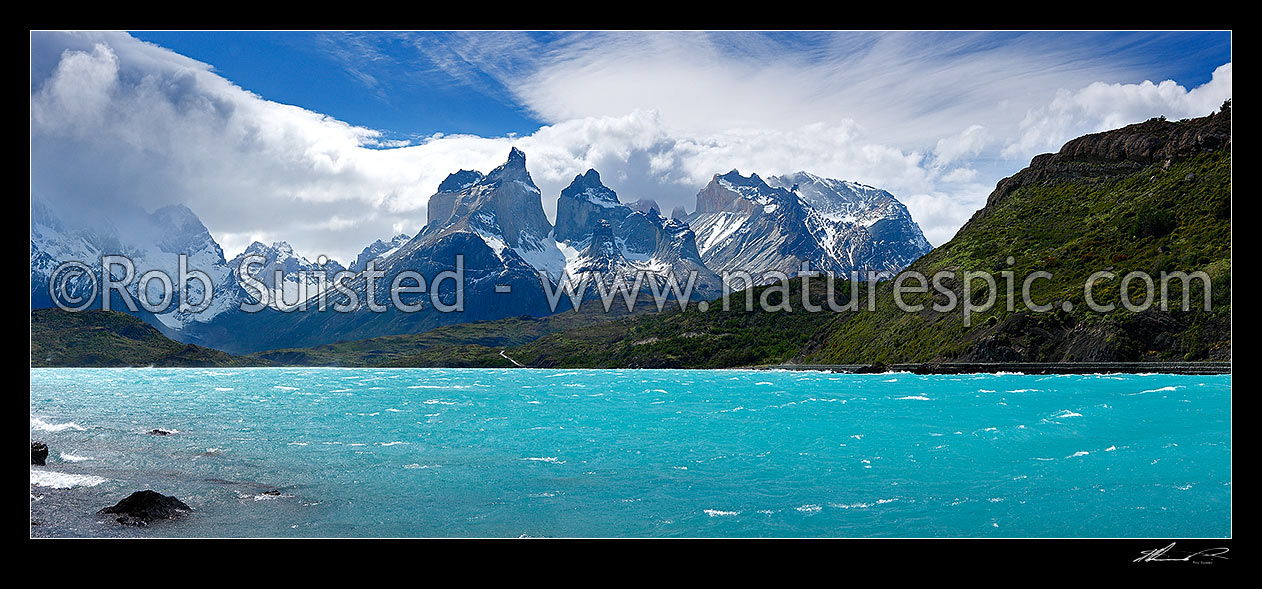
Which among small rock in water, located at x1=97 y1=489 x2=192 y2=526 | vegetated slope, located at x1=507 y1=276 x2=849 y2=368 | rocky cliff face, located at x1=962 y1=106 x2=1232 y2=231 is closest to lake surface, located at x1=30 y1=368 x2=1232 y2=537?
small rock in water, located at x1=97 y1=489 x2=192 y2=526

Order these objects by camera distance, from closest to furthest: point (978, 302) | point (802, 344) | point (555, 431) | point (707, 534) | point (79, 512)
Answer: point (707, 534) < point (79, 512) < point (555, 431) < point (978, 302) < point (802, 344)

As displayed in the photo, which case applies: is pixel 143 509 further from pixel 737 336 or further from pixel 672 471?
pixel 737 336

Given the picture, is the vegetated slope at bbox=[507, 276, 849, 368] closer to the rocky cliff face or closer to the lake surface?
the rocky cliff face

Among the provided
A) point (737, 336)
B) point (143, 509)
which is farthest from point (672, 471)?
point (737, 336)
